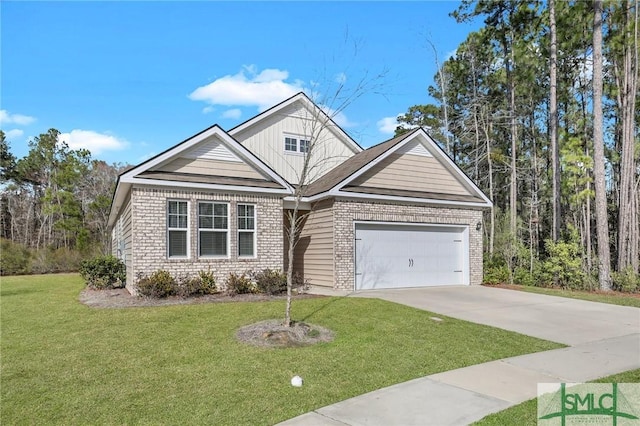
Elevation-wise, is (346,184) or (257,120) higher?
(257,120)

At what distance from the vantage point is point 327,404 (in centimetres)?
461

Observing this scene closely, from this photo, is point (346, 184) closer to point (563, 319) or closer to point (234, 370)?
point (563, 319)

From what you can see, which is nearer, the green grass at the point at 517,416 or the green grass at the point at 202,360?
the green grass at the point at 517,416

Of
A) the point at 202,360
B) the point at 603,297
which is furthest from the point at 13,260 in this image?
the point at 603,297

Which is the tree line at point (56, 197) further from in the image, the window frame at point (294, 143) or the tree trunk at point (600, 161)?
the tree trunk at point (600, 161)

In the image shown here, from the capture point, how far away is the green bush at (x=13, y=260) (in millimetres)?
25250

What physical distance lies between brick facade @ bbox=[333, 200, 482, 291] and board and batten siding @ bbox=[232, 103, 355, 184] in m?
3.67

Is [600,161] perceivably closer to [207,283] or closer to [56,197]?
[207,283]

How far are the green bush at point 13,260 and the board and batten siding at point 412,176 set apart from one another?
22.3 m

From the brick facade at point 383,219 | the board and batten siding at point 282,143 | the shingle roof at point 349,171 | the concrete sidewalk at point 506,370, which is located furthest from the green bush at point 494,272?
the board and batten siding at point 282,143

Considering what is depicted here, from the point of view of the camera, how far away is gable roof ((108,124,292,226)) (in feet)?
38.5

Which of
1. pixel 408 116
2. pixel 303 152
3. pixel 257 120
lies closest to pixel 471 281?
A: pixel 303 152

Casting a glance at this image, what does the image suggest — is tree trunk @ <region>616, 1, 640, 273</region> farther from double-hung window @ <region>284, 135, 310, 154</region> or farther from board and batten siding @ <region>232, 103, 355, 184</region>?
double-hung window @ <region>284, 135, 310, 154</region>

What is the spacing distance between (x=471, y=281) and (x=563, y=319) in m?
6.79
